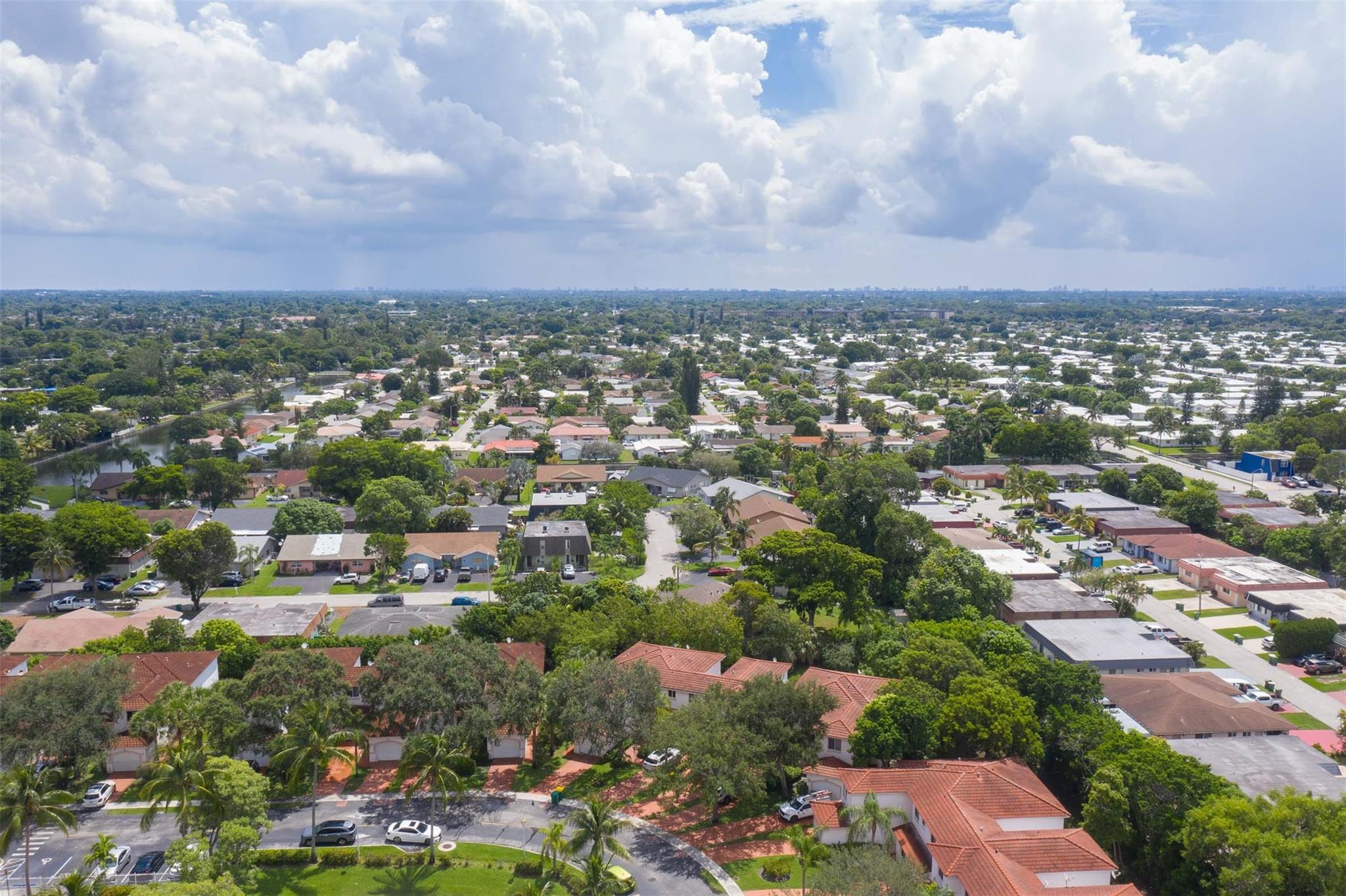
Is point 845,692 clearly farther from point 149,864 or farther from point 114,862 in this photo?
point 114,862

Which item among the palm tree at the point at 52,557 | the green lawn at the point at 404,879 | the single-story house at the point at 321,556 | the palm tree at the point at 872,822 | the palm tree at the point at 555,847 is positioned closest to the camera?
the palm tree at the point at 555,847

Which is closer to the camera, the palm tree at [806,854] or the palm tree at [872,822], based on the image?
the palm tree at [806,854]

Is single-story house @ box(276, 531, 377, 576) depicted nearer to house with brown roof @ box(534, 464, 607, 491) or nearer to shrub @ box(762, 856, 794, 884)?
house with brown roof @ box(534, 464, 607, 491)

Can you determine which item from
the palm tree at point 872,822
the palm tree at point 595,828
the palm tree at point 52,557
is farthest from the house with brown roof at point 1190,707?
the palm tree at point 52,557

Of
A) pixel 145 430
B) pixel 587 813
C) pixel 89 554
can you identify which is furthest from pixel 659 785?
pixel 145 430

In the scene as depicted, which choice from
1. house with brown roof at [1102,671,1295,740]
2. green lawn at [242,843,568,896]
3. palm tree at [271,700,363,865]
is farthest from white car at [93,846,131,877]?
house with brown roof at [1102,671,1295,740]

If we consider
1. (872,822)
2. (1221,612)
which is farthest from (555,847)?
(1221,612)

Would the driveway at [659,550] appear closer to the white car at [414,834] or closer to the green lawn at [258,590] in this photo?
the green lawn at [258,590]

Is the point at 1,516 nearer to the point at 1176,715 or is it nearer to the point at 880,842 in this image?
the point at 880,842
